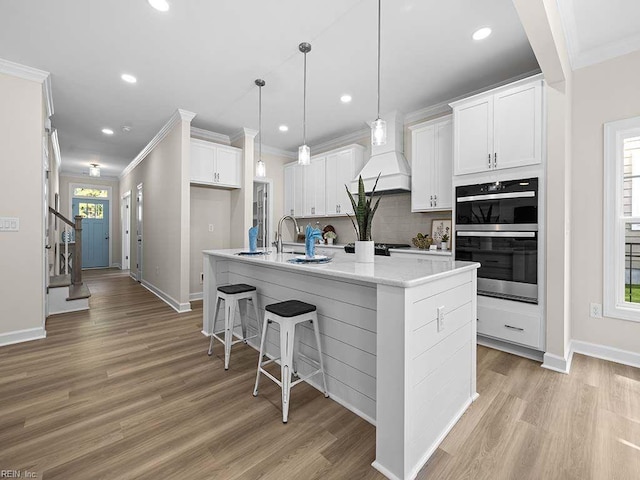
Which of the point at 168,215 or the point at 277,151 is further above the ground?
the point at 277,151

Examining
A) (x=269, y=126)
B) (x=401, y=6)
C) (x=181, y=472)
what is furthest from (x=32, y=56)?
(x=181, y=472)

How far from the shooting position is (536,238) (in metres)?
2.64

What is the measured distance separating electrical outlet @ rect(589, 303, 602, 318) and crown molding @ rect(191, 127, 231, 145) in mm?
5414

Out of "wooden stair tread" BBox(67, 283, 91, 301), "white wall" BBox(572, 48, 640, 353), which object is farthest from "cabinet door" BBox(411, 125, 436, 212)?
"wooden stair tread" BBox(67, 283, 91, 301)

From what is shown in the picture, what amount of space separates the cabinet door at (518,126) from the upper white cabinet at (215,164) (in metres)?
3.79

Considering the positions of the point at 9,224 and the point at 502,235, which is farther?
the point at 9,224

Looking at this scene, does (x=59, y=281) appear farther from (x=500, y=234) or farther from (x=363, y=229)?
(x=500, y=234)

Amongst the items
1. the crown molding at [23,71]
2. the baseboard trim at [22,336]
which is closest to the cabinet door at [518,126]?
the crown molding at [23,71]

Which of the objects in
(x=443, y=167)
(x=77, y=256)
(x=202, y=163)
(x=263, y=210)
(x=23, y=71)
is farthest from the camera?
(x=263, y=210)

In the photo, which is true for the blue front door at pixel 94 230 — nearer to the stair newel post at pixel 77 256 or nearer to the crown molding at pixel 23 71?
the stair newel post at pixel 77 256

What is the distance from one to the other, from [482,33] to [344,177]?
8.86 feet

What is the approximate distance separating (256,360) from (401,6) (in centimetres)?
308

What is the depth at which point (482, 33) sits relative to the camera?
2.49 metres

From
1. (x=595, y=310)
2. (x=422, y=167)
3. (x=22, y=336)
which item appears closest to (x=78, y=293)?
(x=22, y=336)
